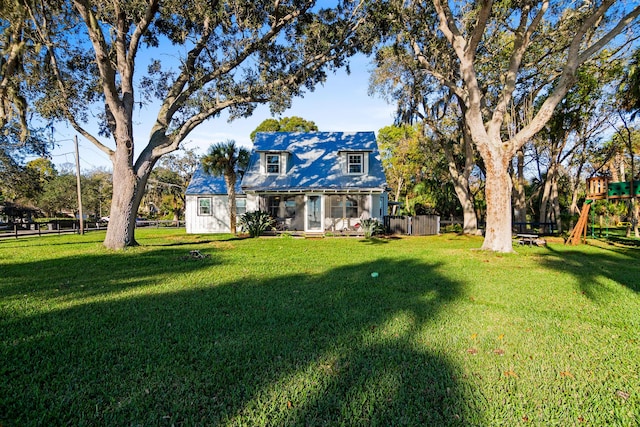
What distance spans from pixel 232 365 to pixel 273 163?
18595 millimetres

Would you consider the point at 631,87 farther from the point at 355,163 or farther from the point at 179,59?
the point at 179,59

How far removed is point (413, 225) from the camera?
20.2 metres

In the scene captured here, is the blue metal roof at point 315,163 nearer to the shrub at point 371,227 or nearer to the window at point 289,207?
the window at point 289,207

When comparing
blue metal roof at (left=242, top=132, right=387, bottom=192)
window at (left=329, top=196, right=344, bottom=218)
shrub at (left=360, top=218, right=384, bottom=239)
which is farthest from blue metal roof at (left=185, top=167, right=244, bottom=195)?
shrub at (left=360, top=218, right=384, bottom=239)

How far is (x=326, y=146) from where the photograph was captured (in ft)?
73.9

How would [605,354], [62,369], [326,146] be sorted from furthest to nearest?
[326,146], [605,354], [62,369]

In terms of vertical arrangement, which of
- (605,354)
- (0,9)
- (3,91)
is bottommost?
(605,354)

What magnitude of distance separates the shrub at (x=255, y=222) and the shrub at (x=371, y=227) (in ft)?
17.1

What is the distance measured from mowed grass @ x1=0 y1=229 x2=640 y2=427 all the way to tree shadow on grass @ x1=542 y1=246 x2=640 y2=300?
164 mm

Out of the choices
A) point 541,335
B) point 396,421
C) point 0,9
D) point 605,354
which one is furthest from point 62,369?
point 0,9

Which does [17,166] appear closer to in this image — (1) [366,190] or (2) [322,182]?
(2) [322,182]

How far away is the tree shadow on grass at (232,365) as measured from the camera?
2.44 metres

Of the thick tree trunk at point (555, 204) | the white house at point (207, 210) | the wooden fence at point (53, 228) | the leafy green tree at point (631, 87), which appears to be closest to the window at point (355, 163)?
the white house at point (207, 210)

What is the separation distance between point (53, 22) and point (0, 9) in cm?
176
